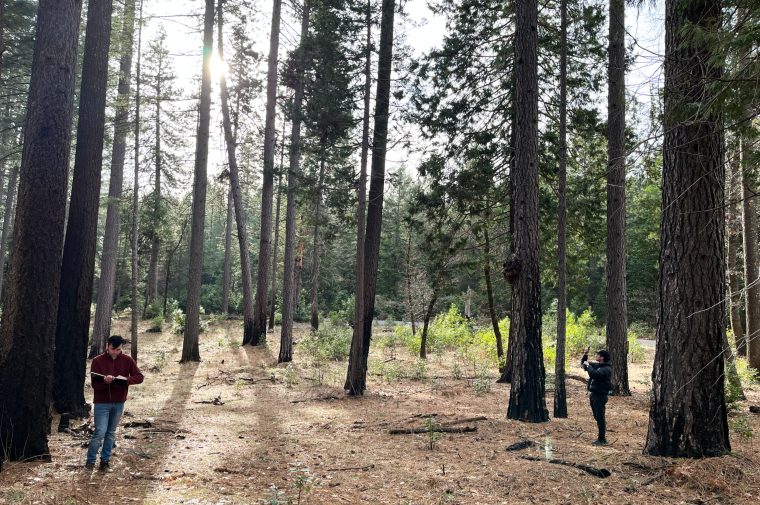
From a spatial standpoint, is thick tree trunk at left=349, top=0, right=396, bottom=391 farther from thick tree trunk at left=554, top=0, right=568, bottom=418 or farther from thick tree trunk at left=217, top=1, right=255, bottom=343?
thick tree trunk at left=217, top=1, right=255, bottom=343

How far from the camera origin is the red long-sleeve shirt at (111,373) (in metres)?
5.38

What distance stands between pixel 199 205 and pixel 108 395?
34.7 feet

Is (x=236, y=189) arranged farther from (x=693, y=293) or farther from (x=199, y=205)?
(x=693, y=293)

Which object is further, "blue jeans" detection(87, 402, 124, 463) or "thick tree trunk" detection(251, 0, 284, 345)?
"thick tree trunk" detection(251, 0, 284, 345)

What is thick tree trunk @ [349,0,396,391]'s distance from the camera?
11266mm

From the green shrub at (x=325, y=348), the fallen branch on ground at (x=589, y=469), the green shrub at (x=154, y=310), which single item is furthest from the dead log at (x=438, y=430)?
the green shrub at (x=154, y=310)

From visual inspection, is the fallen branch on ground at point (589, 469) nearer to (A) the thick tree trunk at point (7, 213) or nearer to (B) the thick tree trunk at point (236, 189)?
(B) the thick tree trunk at point (236, 189)

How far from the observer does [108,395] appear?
5387 millimetres

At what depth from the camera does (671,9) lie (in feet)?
18.0

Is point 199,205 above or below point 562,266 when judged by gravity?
above

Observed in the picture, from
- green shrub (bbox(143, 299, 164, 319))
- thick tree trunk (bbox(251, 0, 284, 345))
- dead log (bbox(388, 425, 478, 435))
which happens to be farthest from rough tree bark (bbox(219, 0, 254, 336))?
dead log (bbox(388, 425, 478, 435))

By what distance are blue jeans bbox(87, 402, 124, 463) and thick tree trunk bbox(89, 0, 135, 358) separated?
10299 mm

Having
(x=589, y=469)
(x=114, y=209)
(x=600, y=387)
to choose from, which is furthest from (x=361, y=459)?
(x=114, y=209)

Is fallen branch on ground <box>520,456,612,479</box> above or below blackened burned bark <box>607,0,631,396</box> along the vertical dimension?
below
